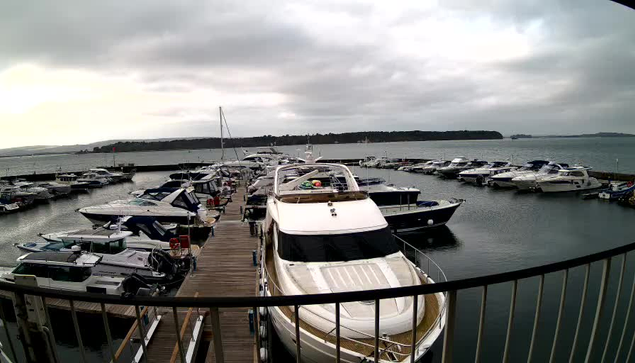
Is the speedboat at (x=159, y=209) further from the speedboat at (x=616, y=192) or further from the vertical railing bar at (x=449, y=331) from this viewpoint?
the speedboat at (x=616, y=192)

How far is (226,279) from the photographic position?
35.4ft

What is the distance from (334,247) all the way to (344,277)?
85 centimetres

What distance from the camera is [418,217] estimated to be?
20.5 m

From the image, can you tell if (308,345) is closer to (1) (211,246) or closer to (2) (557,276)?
(1) (211,246)

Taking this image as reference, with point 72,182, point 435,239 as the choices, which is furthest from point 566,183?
point 72,182

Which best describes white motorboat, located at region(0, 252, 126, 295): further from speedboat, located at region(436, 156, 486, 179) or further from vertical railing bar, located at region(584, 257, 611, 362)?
speedboat, located at region(436, 156, 486, 179)

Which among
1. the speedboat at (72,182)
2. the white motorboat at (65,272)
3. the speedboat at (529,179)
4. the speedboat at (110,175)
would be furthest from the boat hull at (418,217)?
the speedboat at (110,175)

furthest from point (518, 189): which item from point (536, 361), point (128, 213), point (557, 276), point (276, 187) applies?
point (128, 213)

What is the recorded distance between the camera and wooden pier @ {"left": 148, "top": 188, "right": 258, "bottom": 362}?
7.27 meters

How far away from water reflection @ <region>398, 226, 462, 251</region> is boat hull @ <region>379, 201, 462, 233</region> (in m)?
0.50

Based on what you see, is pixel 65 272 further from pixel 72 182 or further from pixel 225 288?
pixel 72 182

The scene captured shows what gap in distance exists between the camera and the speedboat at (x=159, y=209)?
20422 millimetres

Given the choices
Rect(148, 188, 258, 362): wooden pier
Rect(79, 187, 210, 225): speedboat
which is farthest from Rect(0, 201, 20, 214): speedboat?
Rect(148, 188, 258, 362): wooden pier

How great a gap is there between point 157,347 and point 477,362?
749 cm
